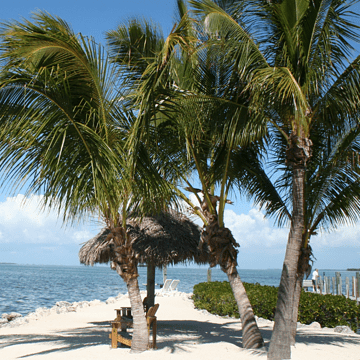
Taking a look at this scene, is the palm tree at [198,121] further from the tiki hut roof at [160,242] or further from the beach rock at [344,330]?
the beach rock at [344,330]

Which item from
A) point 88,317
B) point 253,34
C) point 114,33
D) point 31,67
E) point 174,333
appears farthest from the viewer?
point 88,317

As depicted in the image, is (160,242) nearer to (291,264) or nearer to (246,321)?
(246,321)

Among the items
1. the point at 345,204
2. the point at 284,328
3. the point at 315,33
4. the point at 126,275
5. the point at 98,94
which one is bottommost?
the point at 284,328

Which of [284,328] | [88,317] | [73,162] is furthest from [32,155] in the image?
[88,317]

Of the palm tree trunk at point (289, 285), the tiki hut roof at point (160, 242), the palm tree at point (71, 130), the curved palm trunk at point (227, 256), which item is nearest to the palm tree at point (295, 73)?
the palm tree trunk at point (289, 285)

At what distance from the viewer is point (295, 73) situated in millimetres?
5926

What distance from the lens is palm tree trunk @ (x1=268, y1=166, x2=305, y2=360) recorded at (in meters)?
5.71

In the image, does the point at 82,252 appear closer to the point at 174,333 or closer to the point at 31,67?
the point at 174,333

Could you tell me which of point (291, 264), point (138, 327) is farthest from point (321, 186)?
point (138, 327)

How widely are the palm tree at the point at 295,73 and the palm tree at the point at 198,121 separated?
0.55 metres

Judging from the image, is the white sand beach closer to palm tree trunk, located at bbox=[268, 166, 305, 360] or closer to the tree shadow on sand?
the tree shadow on sand

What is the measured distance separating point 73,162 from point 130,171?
0.94 meters

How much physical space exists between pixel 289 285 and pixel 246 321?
1288 mm

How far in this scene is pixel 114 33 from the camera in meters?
6.87
